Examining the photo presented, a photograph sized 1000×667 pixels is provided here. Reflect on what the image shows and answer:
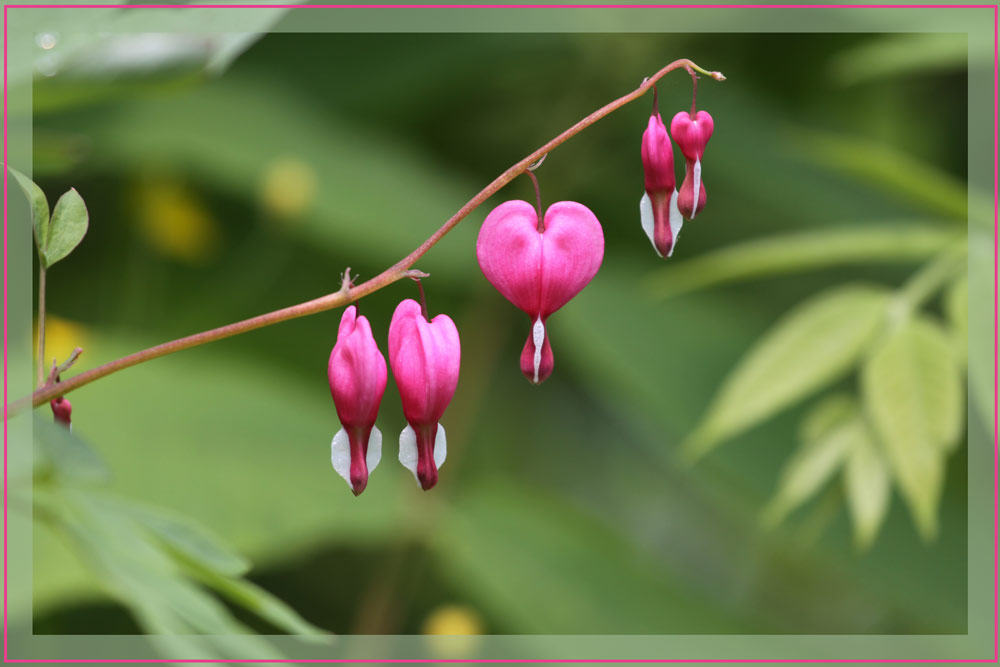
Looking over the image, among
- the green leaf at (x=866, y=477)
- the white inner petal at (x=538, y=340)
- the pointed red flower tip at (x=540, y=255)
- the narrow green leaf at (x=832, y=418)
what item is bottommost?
the green leaf at (x=866, y=477)

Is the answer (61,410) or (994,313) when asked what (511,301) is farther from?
(994,313)

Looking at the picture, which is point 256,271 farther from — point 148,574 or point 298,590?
point 148,574

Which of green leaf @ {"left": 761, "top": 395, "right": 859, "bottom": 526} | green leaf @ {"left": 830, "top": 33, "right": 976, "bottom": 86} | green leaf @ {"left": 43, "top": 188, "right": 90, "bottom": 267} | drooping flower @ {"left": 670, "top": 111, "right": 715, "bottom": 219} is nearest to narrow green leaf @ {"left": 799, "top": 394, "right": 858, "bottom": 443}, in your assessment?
green leaf @ {"left": 761, "top": 395, "right": 859, "bottom": 526}

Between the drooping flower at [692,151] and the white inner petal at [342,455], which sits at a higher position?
the drooping flower at [692,151]

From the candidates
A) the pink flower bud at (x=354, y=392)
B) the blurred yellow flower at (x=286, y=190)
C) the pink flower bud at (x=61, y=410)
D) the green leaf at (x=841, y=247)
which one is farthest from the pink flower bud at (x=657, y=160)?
the blurred yellow flower at (x=286, y=190)

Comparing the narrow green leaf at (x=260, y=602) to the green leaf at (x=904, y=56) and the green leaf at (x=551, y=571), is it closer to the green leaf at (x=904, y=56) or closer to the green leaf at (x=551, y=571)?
the green leaf at (x=551, y=571)

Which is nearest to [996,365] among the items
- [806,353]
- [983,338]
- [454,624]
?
[983,338]

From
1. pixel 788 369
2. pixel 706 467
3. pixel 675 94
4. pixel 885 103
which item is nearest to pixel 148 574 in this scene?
pixel 788 369
